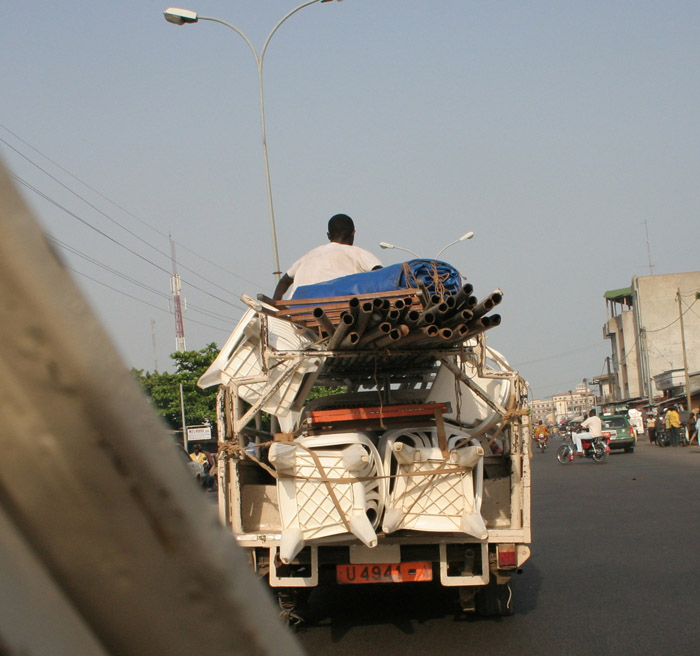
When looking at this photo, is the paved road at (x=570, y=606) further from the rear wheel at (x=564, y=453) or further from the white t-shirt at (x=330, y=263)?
the rear wheel at (x=564, y=453)

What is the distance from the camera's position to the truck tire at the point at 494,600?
669 cm

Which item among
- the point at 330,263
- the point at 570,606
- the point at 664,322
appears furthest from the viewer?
the point at 664,322

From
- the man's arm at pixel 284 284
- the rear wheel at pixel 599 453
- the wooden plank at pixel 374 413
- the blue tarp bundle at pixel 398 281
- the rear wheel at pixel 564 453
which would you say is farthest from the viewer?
the rear wheel at pixel 564 453

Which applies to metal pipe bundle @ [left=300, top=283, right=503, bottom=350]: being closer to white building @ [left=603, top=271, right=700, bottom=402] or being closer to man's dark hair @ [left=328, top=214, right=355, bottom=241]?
man's dark hair @ [left=328, top=214, right=355, bottom=241]

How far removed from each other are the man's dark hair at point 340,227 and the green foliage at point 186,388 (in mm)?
42446

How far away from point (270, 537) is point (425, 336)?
6.14ft

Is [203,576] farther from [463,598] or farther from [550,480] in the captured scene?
[550,480]

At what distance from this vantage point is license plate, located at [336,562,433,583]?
6070 mm

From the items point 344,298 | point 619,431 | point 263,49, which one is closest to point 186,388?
point 619,431

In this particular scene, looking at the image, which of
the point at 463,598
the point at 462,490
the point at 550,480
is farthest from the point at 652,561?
the point at 550,480

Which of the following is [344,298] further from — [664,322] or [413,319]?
[664,322]

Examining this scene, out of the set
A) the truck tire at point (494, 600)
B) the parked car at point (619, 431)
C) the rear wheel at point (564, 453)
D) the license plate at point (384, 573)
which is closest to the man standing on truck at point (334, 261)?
the license plate at point (384, 573)

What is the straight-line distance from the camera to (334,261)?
277 inches

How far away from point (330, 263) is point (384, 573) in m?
2.46
